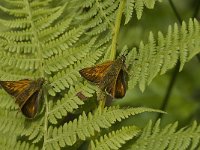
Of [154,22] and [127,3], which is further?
[154,22]

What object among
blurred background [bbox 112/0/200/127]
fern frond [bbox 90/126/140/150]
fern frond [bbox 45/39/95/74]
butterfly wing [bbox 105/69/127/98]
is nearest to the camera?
fern frond [bbox 90/126/140/150]

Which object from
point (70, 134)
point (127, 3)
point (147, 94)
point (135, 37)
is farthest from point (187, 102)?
point (70, 134)

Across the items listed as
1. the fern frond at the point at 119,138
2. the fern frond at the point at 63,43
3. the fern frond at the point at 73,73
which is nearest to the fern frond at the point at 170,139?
the fern frond at the point at 119,138

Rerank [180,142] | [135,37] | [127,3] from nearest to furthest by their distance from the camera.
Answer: [180,142] → [127,3] → [135,37]

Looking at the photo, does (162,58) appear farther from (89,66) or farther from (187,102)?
(187,102)

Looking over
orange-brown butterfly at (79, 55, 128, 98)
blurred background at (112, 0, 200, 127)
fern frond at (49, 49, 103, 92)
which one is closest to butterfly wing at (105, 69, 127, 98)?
orange-brown butterfly at (79, 55, 128, 98)

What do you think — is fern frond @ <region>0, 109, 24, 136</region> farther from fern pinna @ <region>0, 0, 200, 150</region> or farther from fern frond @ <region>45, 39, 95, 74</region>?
fern frond @ <region>45, 39, 95, 74</region>

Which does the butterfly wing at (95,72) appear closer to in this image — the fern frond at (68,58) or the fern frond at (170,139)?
the fern frond at (68,58)
